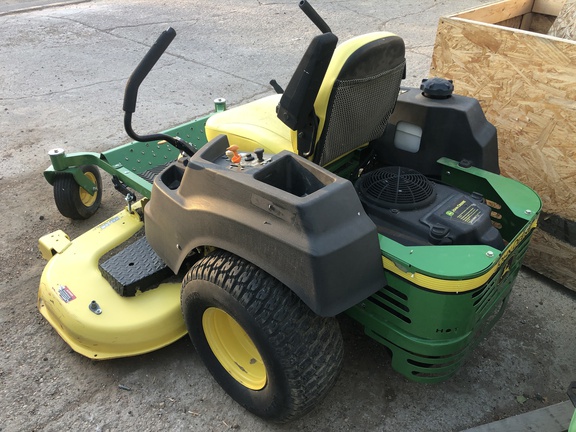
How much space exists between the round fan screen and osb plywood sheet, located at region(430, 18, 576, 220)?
2.84ft

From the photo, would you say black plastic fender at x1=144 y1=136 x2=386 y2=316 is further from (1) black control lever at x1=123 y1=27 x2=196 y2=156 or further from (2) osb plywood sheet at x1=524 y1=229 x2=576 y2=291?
(2) osb plywood sheet at x1=524 y1=229 x2=576 y2=291

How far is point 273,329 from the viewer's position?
1.63 meters

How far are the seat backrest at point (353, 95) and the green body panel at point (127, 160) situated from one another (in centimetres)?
101

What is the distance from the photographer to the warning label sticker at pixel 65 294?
2.17 metres

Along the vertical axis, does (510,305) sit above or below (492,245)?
below

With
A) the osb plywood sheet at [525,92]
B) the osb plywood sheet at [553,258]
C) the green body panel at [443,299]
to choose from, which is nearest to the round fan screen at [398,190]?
the green body panel at [443,299]

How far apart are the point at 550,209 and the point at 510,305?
55 cm

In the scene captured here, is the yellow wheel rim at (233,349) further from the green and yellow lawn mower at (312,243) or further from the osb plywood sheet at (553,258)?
the osb plywood sheet at (553,258)

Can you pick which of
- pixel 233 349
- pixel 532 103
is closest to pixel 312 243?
pixel 233 349

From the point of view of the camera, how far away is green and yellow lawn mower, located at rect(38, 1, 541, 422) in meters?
1.59

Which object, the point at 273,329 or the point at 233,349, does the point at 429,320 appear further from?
the point at 233,349

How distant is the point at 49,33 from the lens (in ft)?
22.5

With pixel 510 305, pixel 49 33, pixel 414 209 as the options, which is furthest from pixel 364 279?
pixel 49 33

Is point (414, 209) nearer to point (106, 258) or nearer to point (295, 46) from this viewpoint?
point (106, 258)
